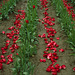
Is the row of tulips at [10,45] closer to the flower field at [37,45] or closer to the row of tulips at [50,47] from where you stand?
the flower field at [37,45]

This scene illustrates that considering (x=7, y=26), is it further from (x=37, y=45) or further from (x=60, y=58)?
(x=60, y=58)

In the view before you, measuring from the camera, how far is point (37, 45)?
3.12m

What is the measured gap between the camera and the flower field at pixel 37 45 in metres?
2.37

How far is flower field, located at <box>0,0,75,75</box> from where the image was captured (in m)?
2.37

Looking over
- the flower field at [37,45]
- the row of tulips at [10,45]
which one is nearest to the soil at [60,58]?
the flower field at [37,45]

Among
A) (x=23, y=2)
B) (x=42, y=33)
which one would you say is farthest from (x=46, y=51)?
(x=23, y=2)

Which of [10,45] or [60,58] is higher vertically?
[10,45]

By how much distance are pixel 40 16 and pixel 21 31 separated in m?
1.56

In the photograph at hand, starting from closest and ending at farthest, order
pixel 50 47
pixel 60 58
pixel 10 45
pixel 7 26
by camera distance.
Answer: pixel 60 58, pixel 50 47, pixel 10 45, pixel 7 26

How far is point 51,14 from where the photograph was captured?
4629mm

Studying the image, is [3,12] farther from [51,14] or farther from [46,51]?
[46,51]

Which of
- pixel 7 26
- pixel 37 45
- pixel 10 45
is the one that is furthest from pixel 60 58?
pixel 7 26

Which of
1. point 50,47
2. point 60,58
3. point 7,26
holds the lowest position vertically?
point 60,58

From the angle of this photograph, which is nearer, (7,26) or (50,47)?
(50,47)
